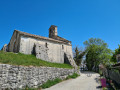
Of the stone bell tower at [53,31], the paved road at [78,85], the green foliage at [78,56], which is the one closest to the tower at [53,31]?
the stone bell tower at [53,31]

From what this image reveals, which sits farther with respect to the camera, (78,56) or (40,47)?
(78,56)

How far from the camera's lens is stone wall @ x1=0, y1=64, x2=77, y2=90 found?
8.62 meters

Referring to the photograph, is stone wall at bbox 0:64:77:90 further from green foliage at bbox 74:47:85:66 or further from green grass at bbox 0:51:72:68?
green foliage at bbox 74:47:85:66

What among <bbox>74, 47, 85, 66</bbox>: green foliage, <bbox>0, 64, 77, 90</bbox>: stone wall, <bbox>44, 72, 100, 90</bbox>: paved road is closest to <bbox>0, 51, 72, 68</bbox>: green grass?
<bbox>0, 64, 77, 90</bbox>: stone wall

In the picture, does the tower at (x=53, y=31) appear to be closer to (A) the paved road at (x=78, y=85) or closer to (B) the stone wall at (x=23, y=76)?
(B) the stone wall at (x=23, y=76)

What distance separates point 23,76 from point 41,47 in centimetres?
926

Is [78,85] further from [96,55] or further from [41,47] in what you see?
[96,55]

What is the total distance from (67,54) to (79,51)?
1173cm

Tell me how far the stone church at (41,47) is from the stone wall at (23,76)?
505 centimetres

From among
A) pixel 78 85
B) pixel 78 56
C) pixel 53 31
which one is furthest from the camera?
pixel 78 56

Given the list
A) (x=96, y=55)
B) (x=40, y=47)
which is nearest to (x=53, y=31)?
(x=40, y=47)

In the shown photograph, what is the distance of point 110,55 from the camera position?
→ 29.8 metres

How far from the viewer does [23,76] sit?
1012cm

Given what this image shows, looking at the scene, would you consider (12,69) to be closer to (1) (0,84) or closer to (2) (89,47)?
(1) (0,84)
